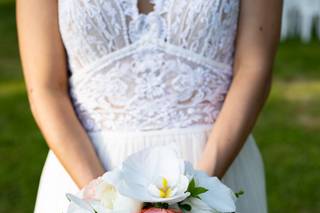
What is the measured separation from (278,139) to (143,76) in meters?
4.68

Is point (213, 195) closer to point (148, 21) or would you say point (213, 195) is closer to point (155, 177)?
point (155, 177)

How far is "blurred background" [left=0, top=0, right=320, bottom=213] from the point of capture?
5.75m

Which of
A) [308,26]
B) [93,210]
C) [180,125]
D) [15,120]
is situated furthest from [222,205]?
[308,26]

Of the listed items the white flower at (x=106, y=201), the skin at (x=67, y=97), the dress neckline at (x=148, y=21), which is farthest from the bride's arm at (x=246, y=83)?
the white flower at (x=106, y=201)

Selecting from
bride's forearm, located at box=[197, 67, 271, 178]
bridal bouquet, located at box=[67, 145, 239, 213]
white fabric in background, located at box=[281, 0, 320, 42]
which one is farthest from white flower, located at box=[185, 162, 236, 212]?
white fabric in background, located at box=[281, 0, 320, 42]

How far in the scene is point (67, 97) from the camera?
2326 mm

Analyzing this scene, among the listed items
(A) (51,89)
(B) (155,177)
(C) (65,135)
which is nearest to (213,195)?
(B) (155,177)

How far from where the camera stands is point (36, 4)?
2.24 meters

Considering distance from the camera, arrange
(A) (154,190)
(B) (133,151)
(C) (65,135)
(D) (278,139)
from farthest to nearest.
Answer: (D) (278,139)
(B) (133,151)
(C) (65,135)
(A) (154,190)

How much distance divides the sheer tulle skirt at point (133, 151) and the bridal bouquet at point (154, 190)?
1.49 feet

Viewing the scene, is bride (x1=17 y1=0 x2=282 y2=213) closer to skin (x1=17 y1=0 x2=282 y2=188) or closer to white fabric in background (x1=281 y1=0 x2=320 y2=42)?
skin (x1=17 y1=0 x2=282 y2=188)

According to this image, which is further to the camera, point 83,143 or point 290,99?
point 290,99

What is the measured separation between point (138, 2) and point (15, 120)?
5.49 m

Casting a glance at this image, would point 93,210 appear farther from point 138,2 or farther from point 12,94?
point 12,94
